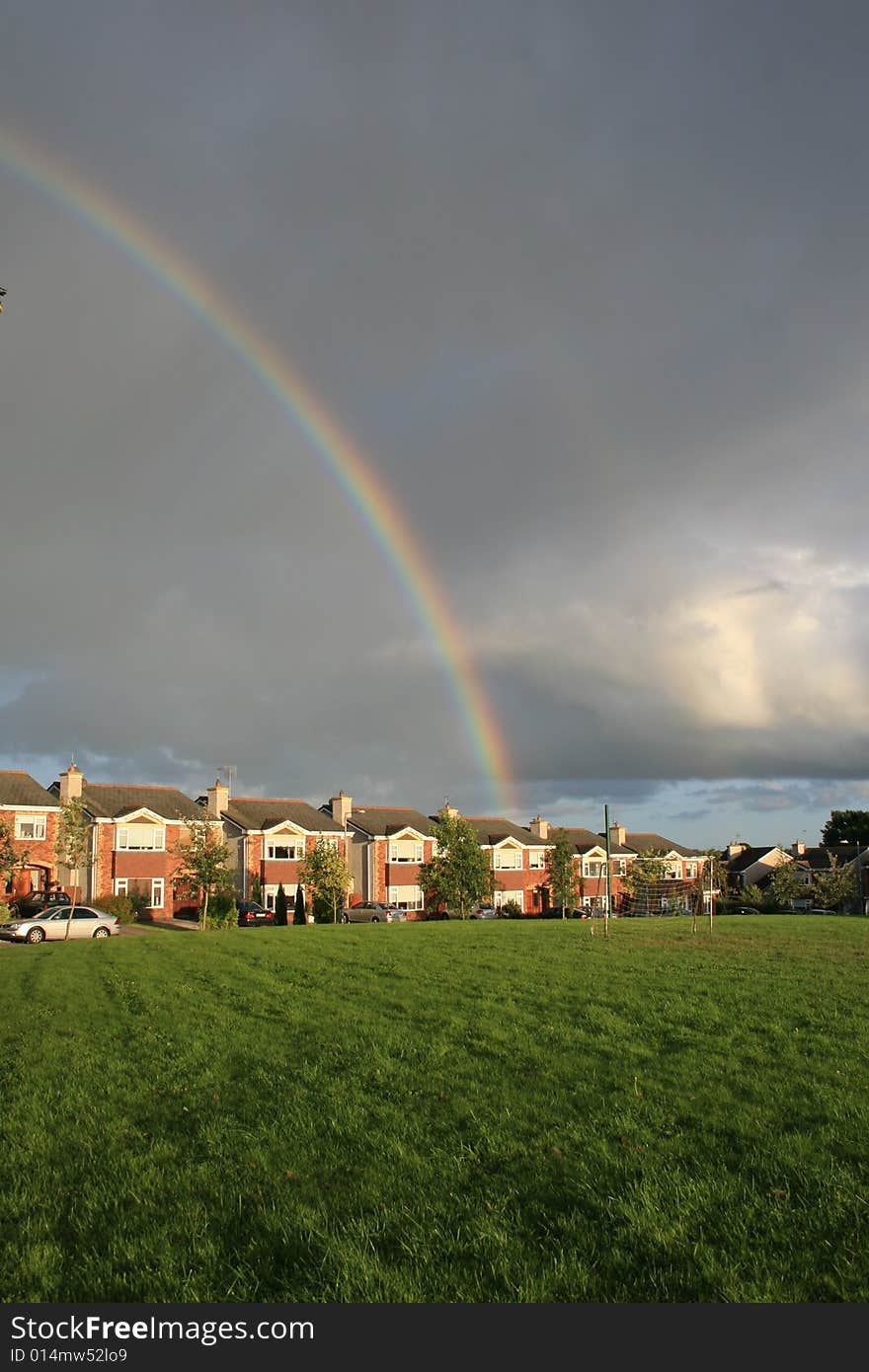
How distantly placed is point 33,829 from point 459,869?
30.9 m

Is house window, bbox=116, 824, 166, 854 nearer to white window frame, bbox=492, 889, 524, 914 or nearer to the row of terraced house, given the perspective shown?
the row of terraced house

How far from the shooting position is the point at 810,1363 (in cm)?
484

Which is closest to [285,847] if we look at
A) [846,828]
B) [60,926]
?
[60,926]

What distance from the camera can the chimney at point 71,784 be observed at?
65062mm

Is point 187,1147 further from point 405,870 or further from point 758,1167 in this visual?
point 405,870

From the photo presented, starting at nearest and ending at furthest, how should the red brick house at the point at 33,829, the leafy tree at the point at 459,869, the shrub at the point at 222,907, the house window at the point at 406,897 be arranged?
the shrub at the point at 222,907 → the red brick house at the point at 33,829 → the leafy tree at the point at 459,869 → the house window at the point at 406,897

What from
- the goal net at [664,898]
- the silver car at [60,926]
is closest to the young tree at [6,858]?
the silver car at [60,926]

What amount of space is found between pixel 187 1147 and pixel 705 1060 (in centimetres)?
647

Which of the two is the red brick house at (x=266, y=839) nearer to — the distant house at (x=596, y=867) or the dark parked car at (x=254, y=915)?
the dark parked car at (x=254, y=915)

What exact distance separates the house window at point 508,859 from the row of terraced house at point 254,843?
0.10m

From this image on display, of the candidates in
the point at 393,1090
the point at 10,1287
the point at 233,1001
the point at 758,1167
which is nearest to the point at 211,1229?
the point at 10,1287

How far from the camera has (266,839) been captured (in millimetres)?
73062

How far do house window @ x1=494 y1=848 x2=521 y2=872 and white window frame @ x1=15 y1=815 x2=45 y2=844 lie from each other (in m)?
43.7

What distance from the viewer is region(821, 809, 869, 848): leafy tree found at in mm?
144500
